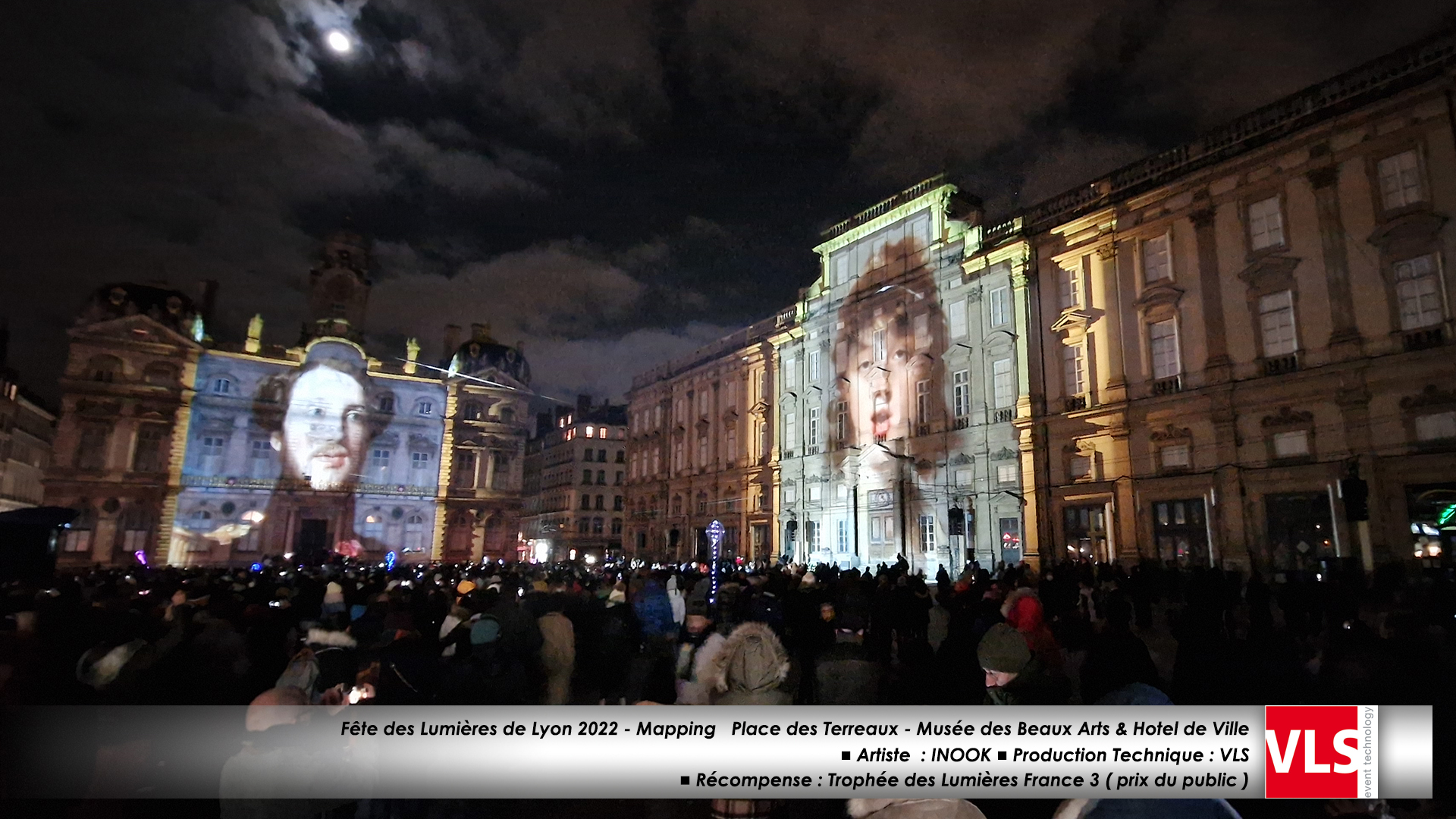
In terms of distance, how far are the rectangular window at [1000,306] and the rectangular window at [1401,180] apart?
12.4 m

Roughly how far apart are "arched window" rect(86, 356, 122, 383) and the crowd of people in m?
46.9

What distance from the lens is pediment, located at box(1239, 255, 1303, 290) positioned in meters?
22.8

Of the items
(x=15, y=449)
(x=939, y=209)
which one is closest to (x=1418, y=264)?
(x=939, y=209)

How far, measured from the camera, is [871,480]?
36031 millimetres

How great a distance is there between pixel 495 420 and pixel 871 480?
121 feet

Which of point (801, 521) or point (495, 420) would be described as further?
point (495, 420)

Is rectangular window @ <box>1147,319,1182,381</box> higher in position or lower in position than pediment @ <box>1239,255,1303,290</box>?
lower

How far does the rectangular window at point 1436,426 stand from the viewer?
1902cm

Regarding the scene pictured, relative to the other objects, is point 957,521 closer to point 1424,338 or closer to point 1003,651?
point 1424,338

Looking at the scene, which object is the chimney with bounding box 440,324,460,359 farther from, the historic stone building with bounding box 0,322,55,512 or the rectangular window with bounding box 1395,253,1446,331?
the rectangular window with bounding box 1395,253,1446,331

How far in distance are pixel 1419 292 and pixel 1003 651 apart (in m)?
23.7

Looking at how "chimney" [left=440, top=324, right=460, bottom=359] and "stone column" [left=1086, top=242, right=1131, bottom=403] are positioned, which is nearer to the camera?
"stone column" [left=1086, top=242, right=1131, bottom=403]

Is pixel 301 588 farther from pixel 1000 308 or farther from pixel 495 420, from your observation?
pixel 495 420

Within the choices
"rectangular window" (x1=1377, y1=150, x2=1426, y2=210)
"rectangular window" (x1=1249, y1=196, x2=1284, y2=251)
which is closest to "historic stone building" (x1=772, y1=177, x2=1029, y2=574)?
"rectangular window" (x1=1249, y1=196, x2=1284, y2=251)
